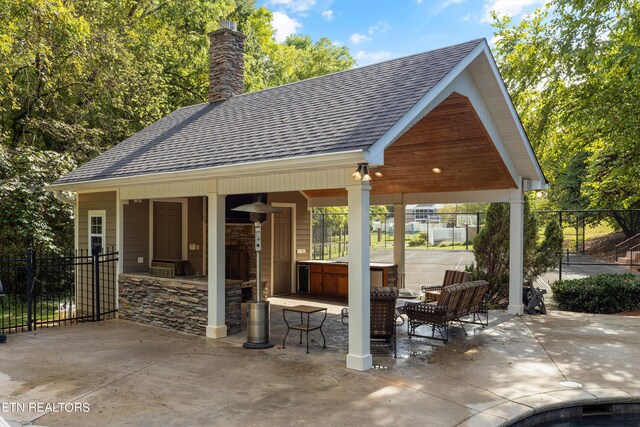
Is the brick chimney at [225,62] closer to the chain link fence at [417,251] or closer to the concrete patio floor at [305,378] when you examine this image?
the chain link fence at [417,251]

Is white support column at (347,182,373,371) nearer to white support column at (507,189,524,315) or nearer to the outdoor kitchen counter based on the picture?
white support column at (507,189,524,315)

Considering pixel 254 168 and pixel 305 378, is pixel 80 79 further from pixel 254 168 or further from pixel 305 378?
pixel 305 378

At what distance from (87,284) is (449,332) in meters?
7.29

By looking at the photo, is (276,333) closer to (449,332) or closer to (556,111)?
(449,332)

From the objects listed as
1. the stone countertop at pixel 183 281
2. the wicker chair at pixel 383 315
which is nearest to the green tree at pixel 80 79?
the stone countertop at pixel 183 281

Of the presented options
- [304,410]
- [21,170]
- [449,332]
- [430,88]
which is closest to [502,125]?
[430,88]

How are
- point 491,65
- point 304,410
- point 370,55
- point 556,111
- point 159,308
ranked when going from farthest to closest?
point 370,55 < point 556,111 < point 159,308 < point 491,65 < point 304,410

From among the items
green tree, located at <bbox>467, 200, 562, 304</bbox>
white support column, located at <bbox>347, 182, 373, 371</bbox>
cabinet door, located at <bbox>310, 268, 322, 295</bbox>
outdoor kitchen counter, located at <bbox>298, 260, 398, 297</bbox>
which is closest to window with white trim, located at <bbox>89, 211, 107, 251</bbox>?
outdoor kitchen counter, located at <bbox>298, 260, 398, 297</bbox>

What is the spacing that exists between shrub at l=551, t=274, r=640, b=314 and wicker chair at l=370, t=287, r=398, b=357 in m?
5.89

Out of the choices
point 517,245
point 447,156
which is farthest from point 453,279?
point 447,156

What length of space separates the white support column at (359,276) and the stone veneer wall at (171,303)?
2.77 meters

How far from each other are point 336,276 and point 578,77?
853 centimetres

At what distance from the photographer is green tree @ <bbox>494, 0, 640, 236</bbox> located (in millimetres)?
11180

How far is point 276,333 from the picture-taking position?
8.00m
